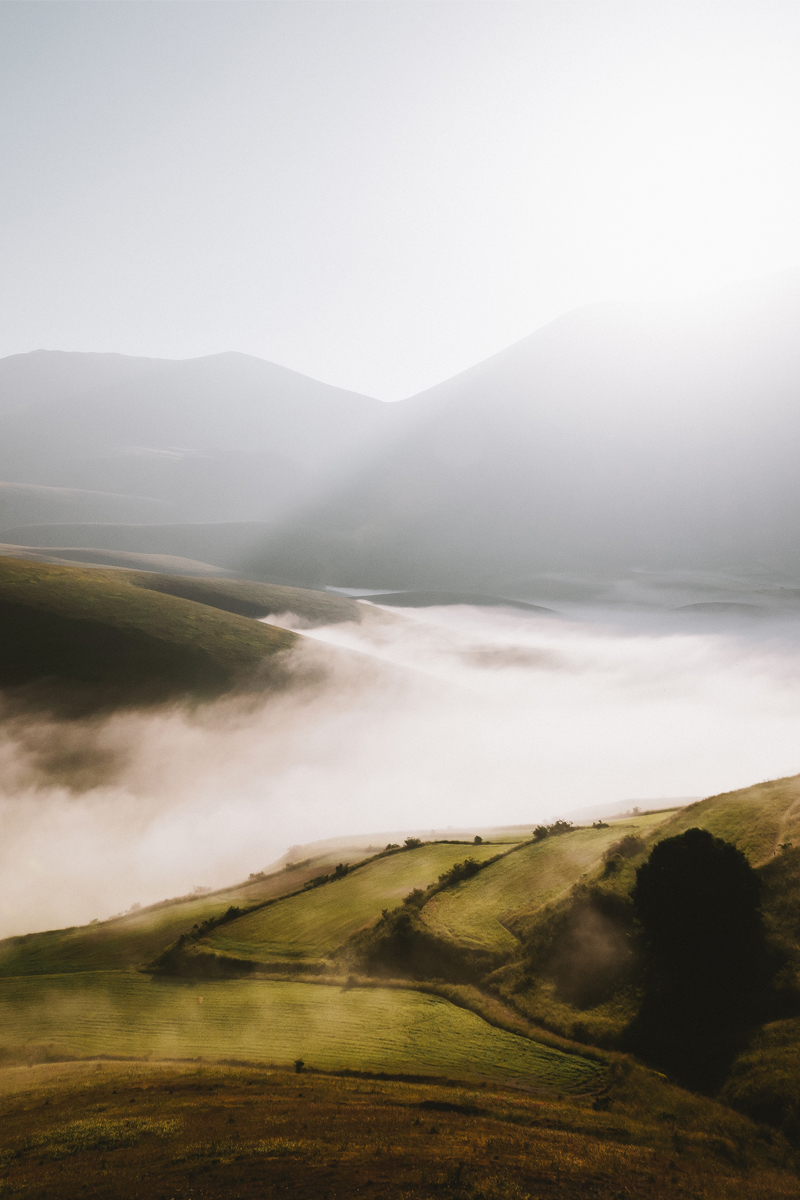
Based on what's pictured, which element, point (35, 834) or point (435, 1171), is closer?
point (435, 1171)

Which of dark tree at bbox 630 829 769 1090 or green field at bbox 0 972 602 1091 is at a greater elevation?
dark tree at bbox 630 829 769 1090

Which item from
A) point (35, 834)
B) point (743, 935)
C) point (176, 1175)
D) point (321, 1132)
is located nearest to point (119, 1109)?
point (176, 1175)

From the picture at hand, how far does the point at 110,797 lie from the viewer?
79250mm

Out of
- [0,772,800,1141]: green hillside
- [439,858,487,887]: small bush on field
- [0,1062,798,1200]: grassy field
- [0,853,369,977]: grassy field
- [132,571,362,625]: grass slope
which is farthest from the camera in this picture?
[132,571,362,625]: grass slope

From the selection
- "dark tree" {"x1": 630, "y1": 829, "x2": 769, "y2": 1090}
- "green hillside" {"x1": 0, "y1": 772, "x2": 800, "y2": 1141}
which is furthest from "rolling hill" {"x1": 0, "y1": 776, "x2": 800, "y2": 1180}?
"dark tree" {"x1": 630, "y1": 829, "x2": 769, "y2": 1090}

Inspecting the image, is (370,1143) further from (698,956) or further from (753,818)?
(753,818)

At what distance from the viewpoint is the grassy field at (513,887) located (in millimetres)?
35562

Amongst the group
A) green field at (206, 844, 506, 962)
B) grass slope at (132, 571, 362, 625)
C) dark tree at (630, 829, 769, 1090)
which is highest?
grass slope at (132, 571, 362, 625)

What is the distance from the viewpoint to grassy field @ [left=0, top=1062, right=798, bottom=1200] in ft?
59.2

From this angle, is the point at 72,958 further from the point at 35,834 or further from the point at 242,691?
the point at 242,691

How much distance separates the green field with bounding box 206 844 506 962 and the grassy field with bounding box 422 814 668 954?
3.54 meters

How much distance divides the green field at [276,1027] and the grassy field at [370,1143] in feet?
5.84

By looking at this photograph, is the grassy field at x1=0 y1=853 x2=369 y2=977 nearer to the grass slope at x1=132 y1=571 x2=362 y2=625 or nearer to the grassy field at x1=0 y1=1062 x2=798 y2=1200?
the grassy field at x1=0 y1=1062 x2=798 y2=1200

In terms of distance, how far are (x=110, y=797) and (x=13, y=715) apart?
16405mm
